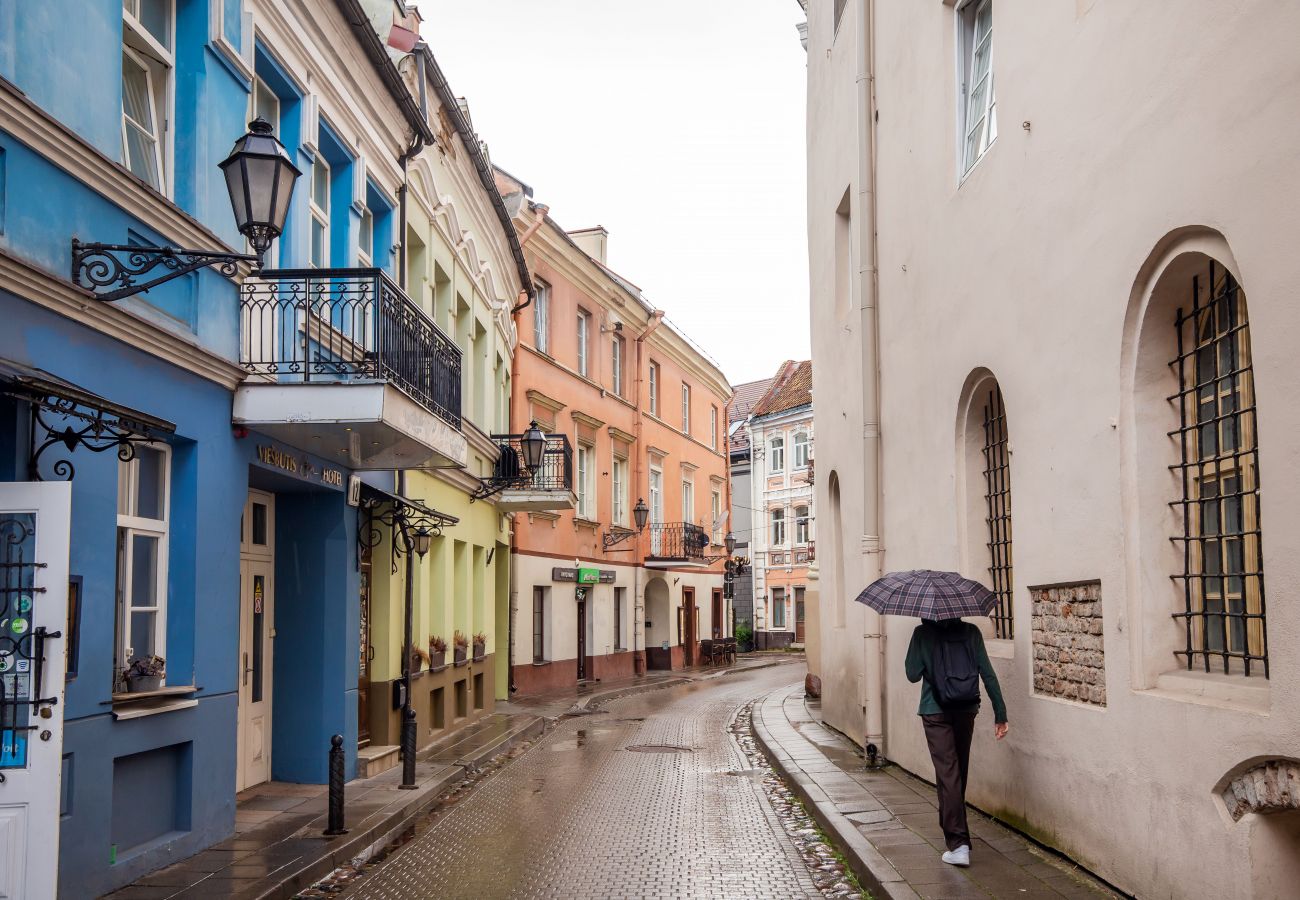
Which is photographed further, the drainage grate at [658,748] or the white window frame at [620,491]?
the white window frame at [620,491]

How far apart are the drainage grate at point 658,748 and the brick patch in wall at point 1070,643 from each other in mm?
7986

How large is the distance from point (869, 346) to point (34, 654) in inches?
358

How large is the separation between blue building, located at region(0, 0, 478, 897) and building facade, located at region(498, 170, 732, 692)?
35.5 ft

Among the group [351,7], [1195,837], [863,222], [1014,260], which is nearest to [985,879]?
[1195,837]

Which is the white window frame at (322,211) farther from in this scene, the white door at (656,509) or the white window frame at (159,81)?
the white door at (656,509)

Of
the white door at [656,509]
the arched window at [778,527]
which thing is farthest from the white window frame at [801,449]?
the white door at [656,509]

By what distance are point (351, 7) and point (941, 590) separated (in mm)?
7840

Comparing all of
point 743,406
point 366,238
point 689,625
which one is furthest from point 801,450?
point 366,238

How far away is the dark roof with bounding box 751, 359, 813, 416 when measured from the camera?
4828 cm

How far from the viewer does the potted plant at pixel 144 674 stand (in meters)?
8.14

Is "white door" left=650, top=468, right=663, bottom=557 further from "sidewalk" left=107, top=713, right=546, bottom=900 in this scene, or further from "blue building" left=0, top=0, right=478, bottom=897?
"blue building" left=0, top=0, right=478, bottom=897

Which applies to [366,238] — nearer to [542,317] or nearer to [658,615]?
[542,317]

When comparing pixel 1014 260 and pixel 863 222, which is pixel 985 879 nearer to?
pixel 1014 260

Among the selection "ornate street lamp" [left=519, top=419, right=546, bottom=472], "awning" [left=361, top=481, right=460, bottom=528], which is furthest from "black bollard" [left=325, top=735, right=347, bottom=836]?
"ornate street lamp" [left=519, top=419, right=546, bottom=472]
